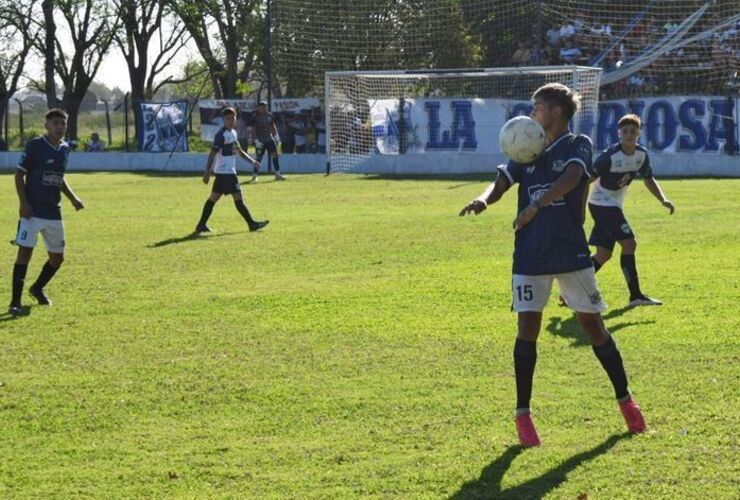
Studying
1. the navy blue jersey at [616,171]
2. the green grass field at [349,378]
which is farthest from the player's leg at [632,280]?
the navy blue jersey at [616,171]

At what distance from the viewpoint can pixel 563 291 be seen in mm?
6844

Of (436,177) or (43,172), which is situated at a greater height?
(43,172)

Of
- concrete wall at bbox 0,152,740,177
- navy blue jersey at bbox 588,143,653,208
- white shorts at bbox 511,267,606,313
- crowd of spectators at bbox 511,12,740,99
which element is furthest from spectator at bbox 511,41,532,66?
white shorts at bbox 511,267,606,313

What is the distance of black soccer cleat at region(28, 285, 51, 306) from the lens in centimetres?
1216

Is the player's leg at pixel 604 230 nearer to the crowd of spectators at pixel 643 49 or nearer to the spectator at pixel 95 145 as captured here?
the crowd of spectators at pixel 643 49

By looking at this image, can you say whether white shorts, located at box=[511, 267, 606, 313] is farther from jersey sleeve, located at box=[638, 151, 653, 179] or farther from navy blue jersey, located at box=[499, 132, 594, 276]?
jersey sleeve, located at box=[638, 151, 653, 179]

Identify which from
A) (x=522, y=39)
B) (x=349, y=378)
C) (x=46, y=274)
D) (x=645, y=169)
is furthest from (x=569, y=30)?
(x=349, y=378)

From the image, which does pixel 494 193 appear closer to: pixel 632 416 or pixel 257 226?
pixel 632 416

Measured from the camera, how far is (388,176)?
3316 centimetres

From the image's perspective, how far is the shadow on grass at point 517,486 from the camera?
5914 millimetres

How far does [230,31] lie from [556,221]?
171 ft

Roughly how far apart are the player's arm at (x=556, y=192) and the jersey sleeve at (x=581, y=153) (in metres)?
0.04

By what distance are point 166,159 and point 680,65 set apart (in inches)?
648

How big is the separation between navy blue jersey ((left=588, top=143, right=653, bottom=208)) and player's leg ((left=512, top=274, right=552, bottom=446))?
16.2ft
